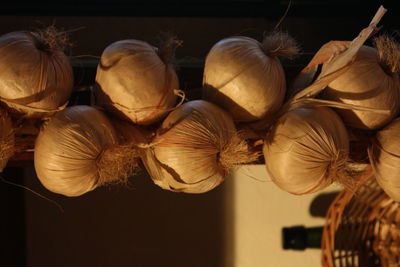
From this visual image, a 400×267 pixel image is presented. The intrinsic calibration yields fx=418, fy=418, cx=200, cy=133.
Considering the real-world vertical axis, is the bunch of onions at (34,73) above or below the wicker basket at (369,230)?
above

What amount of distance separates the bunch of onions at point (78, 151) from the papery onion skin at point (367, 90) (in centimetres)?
30

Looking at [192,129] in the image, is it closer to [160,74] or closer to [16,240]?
[160,74]

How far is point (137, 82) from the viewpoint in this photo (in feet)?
1.67

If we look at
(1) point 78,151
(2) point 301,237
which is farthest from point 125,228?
(1) point 78,151

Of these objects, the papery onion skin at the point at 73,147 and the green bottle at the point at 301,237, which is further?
the green bottle at the point at 301,237

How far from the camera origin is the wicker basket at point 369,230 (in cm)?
97

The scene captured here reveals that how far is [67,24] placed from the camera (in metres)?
1.05

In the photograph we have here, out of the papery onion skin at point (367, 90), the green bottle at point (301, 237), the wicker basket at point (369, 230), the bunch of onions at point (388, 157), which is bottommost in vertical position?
the green bottle at point (301, 237)

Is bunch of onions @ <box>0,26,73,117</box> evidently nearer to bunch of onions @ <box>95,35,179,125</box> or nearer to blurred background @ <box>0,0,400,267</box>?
bunch of onions @ <box>95,35,179,125</box>

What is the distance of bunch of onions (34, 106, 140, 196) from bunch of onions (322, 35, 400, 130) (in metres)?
0.30

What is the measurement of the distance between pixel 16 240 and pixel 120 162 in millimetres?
555

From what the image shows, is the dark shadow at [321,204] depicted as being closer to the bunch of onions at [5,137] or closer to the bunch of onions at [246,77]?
the bunch of onions at [246,77]

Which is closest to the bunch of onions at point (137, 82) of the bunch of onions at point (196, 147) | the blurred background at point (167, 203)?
the bunch of onions at point (196, 147)

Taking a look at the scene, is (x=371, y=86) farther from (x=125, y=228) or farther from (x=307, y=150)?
(x=125, y=228)
